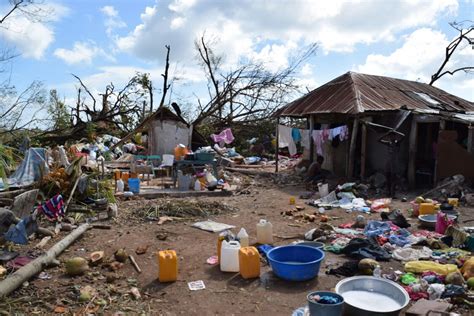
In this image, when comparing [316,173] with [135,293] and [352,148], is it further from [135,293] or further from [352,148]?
[135,293]

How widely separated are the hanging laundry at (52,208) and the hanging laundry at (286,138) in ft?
28.4

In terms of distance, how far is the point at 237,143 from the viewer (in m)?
18.6

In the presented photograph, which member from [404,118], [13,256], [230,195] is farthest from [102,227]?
[404,118]

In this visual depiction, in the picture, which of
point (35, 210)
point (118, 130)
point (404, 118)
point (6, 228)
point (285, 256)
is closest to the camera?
point (285, 256)

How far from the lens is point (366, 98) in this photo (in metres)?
11.6

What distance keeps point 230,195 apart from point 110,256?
498cm

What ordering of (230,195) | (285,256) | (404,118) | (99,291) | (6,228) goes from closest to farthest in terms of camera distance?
(99,291) < (285,256) < (6,228) < (230,195) < (404,118)

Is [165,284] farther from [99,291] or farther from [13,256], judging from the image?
[13,256]

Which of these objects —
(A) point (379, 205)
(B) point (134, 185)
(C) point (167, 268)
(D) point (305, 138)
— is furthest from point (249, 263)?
(D) point (305, 138)

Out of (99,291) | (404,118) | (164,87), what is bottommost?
(99,291)

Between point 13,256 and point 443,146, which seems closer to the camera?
point 13,256

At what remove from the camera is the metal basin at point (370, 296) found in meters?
3.46

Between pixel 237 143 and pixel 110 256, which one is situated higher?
pixel 237 143

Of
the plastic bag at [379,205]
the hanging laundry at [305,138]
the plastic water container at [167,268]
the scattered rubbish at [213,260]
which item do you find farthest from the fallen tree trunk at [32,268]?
the hanging laundry at [305,138]
